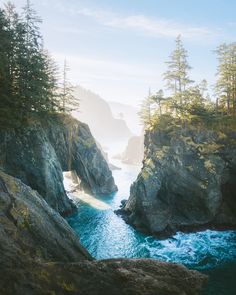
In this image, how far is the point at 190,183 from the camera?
4366cm

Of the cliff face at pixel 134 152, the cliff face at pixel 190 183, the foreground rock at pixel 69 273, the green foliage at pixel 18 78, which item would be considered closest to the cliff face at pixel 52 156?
the green foliage at pixel 18 78

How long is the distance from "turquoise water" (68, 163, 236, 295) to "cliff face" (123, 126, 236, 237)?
9.85ft

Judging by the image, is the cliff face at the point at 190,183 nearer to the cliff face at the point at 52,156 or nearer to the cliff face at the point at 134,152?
the cliff face at the point at 52,156

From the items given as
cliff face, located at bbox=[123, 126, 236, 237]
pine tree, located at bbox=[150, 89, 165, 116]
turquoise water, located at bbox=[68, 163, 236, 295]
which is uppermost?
pine tree, located at bbox=[150, 89, 165, 116]

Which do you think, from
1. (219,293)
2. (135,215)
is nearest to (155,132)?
(135,215)

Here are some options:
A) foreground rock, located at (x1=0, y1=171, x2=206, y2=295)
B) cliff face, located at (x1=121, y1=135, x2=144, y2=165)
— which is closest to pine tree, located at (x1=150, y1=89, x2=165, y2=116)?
foreground rock, located at (x1=0, y1=171, x2=206, y2=295)

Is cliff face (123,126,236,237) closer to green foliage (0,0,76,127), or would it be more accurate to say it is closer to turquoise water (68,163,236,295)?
turquoise water (68,163,236,295)

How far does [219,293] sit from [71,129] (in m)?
43.5

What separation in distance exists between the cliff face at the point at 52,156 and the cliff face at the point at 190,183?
1393 centimetres

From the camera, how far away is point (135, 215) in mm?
46406

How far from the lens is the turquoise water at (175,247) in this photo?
28908mm

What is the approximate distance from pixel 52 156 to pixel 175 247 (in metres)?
24.3

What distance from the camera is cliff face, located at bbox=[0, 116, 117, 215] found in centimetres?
3997

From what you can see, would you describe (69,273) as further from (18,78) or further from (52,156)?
(52,156)
